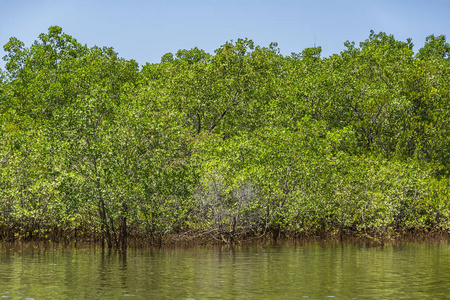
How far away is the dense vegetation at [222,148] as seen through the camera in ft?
113

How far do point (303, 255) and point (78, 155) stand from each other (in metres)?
13.4

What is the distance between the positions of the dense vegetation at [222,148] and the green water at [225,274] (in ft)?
10.4

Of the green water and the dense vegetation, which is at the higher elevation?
the dense vegetation

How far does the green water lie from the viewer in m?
18.2

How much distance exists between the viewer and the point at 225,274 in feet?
76.3

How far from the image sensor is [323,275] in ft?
74.9

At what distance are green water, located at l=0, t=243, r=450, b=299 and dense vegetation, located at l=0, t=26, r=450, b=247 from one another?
124 inches

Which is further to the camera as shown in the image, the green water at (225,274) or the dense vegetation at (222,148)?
the dense vegetation at (222,148)

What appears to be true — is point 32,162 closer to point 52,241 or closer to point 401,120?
point 52,241

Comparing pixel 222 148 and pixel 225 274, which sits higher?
pixel 222 148

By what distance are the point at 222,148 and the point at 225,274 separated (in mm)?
19765

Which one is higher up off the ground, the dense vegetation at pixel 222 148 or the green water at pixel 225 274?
the dense vegetation at pixel 222 148

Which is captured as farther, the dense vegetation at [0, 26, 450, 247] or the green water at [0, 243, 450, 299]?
the dense vegetation at [0, 26, 450, 247]

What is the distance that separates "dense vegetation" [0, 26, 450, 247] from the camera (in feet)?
113
